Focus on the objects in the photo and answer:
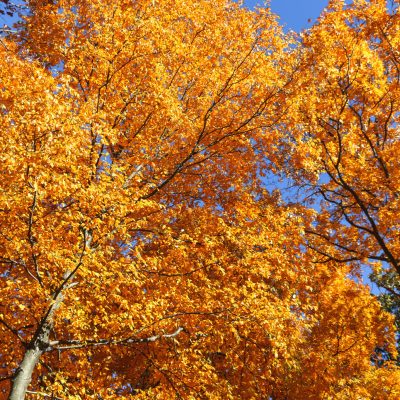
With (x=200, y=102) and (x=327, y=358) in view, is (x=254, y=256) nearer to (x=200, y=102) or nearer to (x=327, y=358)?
(x=327, y=358)

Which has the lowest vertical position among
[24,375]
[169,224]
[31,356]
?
[24,375]

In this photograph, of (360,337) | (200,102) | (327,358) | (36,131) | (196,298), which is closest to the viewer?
(36,131)

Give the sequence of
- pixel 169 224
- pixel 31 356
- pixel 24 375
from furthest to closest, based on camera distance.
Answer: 1. pixel 169 224
2. pixel 31 356
3. pixel 24 375

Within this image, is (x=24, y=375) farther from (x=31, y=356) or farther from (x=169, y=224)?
(x=169, y=224)

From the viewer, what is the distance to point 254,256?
29.3ft

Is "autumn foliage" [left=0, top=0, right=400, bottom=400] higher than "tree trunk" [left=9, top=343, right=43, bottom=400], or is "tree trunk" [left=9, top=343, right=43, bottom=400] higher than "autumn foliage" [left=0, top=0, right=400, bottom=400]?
"autumn foliage" [left=0, top=0, right=400, bottom=400]

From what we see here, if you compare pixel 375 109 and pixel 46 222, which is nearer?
pixel 46 222

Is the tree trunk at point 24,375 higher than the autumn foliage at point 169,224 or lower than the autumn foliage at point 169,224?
lower

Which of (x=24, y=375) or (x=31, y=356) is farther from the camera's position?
(x=31, y=356)

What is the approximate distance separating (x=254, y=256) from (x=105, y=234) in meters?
3.51

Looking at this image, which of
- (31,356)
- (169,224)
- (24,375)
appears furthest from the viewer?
(169,224)

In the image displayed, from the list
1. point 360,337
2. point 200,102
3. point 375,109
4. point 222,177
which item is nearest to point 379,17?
point 375,109

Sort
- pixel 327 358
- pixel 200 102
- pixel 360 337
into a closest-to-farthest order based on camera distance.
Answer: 1. pixel 327 358
2. pixel 200 102
3. pixel 360 337

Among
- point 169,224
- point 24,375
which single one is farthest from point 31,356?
point 169,224
